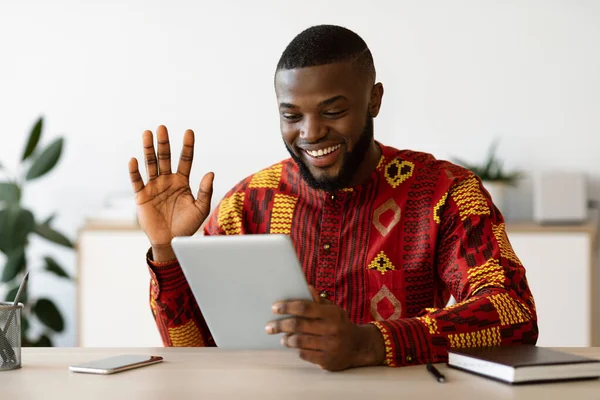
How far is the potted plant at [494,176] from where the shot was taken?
360cm

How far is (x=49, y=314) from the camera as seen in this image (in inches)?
153

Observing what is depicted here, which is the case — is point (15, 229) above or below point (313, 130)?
below

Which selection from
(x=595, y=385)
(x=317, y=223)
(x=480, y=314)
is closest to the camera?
(x=595, y=385)

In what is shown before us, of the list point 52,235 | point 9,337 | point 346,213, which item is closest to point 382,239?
point 346,213

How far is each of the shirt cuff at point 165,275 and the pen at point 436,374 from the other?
0.63 m

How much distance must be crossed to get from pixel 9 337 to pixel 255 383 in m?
0.50

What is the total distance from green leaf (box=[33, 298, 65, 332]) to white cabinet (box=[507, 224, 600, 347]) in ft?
6.82

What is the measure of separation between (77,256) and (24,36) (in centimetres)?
120

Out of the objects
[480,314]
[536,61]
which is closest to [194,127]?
[536,61]

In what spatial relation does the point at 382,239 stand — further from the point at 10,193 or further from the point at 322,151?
the point at 10,193

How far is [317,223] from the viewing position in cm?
210

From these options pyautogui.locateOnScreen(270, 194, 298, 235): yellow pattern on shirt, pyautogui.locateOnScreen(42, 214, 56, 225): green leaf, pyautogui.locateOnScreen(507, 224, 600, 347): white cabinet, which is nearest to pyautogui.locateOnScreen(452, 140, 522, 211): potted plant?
pyautogui.locateOnScreen(507, 224, 600, 347): white cabinet

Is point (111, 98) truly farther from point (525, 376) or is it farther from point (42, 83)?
point (525, 376)

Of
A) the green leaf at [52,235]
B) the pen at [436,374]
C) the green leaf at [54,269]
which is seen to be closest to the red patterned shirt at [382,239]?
the pen at [436,374]
